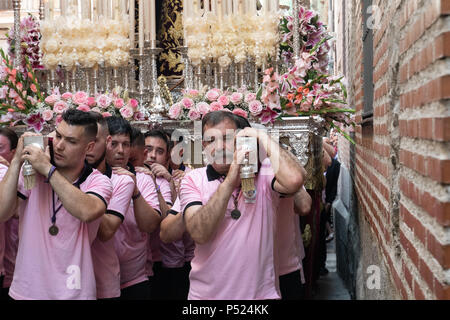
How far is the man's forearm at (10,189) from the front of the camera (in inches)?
149

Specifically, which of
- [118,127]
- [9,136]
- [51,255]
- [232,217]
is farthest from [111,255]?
[9,136]

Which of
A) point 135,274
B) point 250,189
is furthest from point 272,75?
point 250,189

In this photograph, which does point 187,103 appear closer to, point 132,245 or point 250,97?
point 250,97

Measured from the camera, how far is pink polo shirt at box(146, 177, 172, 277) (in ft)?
16.7

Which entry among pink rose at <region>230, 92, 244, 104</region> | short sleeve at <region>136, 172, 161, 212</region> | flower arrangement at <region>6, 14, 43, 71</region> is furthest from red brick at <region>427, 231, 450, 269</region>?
flower arrangement at <region>6, 14, 43, 71</region>

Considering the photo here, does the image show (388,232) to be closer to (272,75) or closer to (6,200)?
(6,200)

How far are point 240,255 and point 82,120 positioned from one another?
1233 mm

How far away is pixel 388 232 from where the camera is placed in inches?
136

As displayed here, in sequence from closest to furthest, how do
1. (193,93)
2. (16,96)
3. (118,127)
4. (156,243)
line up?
(118,127) < (156,243) < (193,93) < (16,96)

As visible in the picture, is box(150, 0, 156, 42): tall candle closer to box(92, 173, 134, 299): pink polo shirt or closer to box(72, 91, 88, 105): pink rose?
box(72, 91, 88, 105): pink rose

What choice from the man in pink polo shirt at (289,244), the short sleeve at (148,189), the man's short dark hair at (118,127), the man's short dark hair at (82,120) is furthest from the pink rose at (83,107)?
the man in pink polo shirt at (289,244)

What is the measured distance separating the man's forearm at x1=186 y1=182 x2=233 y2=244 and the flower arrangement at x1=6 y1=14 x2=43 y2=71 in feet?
17.2

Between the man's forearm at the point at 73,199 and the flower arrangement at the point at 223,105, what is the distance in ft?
9.41

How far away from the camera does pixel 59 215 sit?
150 inches
